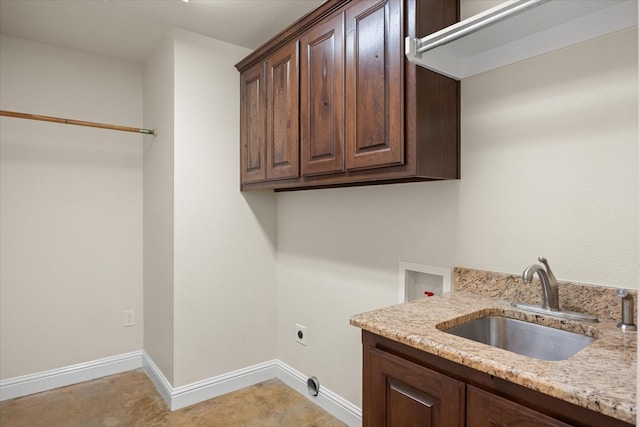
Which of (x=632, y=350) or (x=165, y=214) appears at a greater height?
(x=165, y=214)

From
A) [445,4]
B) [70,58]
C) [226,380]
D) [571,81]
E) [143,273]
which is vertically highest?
[70,58]

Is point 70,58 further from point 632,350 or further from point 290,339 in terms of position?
point 632,350

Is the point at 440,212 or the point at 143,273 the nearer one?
the point at 440,212

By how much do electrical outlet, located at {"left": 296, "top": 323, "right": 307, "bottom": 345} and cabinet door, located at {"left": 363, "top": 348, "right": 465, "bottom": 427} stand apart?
1303 millimetres

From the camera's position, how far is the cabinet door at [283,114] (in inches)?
80.4

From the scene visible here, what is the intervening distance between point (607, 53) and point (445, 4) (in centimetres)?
64

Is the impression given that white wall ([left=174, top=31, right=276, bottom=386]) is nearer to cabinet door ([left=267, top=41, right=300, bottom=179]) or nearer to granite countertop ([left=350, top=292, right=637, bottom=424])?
cabinet door ([left=267, top=41, right=300, bottom=179])

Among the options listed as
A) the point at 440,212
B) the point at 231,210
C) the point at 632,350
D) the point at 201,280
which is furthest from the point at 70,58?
the point at 632,350

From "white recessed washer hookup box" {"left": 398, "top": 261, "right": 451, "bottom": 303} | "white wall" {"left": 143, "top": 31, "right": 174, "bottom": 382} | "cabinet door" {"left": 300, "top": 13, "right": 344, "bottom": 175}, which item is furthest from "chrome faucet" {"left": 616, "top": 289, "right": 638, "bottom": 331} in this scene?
"white wall" {"left": 143, "top": 31, "right": 174, "bottom": 382}

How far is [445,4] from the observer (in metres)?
1.56

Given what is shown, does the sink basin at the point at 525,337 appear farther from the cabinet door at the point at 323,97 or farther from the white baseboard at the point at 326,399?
the white baseboard at the point at 326,399

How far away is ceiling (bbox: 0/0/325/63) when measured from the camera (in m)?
2.14

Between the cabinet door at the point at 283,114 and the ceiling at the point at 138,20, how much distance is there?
27cm

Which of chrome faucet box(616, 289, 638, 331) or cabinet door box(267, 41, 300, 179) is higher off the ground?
cabinet door box(267, 41, 300, 179)
